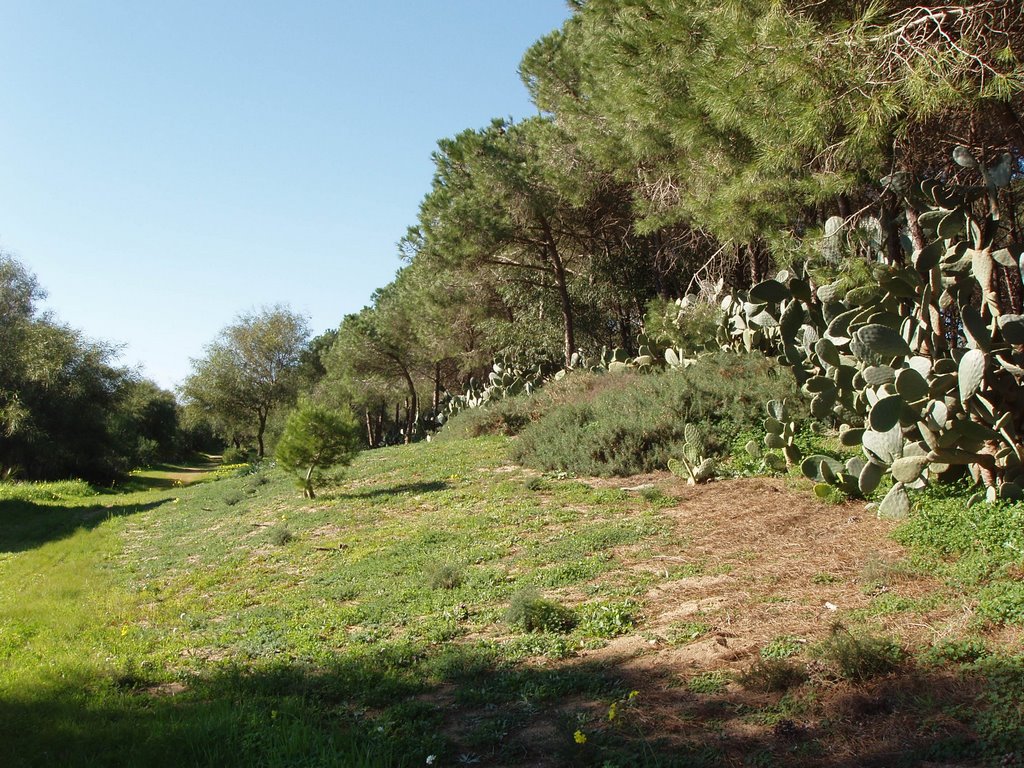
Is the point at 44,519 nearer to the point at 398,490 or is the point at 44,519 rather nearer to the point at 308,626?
the point at 398,490

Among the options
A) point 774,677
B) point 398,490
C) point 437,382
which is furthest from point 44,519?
point 774,677

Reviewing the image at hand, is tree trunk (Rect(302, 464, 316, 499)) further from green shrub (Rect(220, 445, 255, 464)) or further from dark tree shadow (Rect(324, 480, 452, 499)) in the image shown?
green shrub (Rect(220, 445, 255, 464))

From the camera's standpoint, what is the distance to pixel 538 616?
16.9 ft

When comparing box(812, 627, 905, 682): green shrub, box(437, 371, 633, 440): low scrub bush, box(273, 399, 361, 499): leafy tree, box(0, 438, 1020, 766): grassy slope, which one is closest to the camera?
box(0, 438, 1020, 766): grassy slope

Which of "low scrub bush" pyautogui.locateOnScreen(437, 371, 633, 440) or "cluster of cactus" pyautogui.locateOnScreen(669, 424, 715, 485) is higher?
"low scrub bush" pyautogui.locateOnScreen(437, 371, 633, 440)

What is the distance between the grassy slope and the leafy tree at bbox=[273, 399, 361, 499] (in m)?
2.02

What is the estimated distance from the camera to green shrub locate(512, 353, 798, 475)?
10586mm

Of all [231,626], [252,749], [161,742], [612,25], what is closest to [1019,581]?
[252,749]

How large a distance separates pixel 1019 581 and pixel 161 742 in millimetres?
4601

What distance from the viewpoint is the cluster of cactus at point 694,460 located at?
922 centimetres

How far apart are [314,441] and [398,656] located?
8278 millimetres

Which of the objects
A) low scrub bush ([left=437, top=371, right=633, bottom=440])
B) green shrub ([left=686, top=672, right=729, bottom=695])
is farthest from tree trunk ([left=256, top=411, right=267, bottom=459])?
green shrub ([left=686, top=672, right=729, bottom=695])

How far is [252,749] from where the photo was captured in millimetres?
3619

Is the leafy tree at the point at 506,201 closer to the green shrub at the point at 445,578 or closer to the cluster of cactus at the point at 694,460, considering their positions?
the cluster of cactus at the point at 694,460
